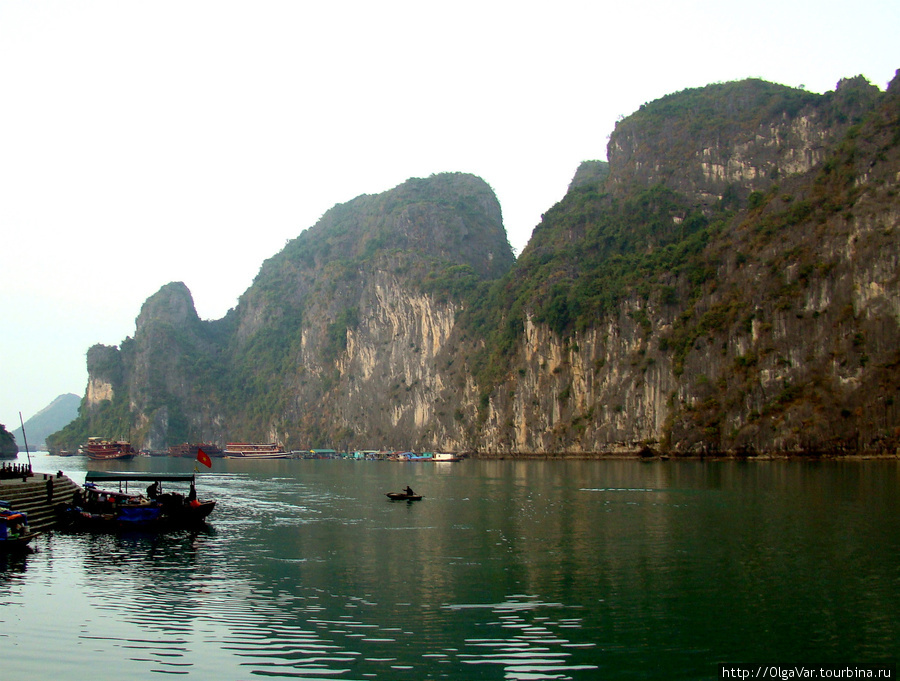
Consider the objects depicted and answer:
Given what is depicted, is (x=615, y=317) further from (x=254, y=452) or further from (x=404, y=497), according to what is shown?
(x=254, y=452)

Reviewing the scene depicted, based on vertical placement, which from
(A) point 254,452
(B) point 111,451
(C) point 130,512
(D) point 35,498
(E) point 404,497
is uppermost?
(D) point 35,498

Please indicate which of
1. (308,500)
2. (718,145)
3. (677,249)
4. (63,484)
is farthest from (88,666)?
(718,145)

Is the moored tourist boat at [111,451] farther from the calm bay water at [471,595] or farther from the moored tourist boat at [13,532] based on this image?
the moored tourist boat at [13,532]

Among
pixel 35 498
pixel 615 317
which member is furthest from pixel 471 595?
pixel 615 317

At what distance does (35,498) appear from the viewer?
31.8 metres

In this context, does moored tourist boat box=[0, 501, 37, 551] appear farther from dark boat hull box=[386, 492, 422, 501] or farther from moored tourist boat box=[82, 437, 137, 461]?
moored tourist boat box=[82, 437, 137, 461]

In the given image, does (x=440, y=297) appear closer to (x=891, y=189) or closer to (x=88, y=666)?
(x=891, y=189)

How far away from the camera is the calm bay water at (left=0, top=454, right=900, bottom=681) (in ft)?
43.4

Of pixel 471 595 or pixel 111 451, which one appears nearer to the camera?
pixel 471 595

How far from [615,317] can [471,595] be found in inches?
3294

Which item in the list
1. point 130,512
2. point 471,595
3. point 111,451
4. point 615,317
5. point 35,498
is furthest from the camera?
point 111,451

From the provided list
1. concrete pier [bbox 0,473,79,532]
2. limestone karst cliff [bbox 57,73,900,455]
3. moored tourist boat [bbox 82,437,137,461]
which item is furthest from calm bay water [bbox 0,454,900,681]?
moored tourist boat [bbox 82,437,137,461]

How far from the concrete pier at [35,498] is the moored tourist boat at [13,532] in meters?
3.08

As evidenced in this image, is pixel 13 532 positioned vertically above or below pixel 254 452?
above
